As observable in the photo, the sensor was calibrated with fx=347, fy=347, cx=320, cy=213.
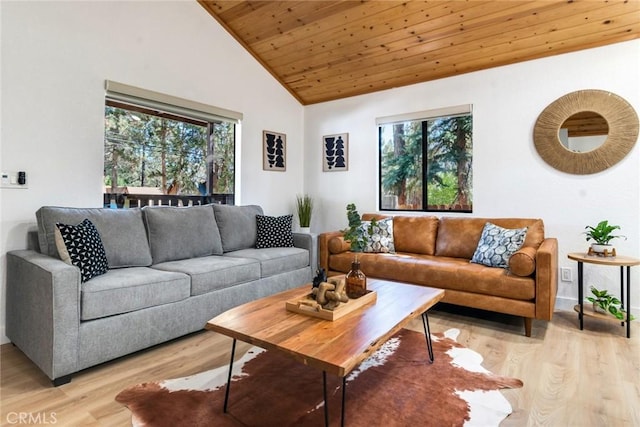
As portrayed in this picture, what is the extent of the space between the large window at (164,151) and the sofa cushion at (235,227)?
20.7 inches

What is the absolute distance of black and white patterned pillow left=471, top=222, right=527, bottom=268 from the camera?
2816 mm

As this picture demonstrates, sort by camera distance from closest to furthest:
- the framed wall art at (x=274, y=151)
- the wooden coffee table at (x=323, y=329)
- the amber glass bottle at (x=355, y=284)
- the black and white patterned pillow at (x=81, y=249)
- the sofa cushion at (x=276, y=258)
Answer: the wooden coffee table at (x=323, y=329) → the amber glass bottle at (x=355, y=284) → the black and white patterned pillow at (x=81, y=249) → the sofa cushion at (x=276, y=258) → the framed wall art at (x=274, y=151)

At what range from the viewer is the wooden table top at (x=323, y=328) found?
1301 mm

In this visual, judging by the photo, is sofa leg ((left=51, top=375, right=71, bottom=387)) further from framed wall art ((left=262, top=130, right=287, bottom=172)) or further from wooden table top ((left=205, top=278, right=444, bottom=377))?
framed wall art ((left=262, top=130, right=287, bottom=172))

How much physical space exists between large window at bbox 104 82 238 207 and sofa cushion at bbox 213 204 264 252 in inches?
20.7

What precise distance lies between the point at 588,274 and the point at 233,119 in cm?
387

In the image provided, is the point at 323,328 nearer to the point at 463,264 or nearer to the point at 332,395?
the point at 332,395

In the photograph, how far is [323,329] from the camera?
156 cm

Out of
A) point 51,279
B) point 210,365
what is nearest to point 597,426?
point 210,365

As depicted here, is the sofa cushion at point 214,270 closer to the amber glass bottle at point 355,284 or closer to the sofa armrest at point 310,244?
the sofa armrest at point 310,244

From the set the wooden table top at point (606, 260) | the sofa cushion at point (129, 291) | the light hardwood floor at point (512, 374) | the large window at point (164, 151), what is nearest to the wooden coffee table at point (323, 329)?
the light hardwood floor at point (512, 374)

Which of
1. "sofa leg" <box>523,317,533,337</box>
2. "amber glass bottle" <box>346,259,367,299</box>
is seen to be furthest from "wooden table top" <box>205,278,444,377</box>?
"sofa leg" <box>523,317,533,337</box>

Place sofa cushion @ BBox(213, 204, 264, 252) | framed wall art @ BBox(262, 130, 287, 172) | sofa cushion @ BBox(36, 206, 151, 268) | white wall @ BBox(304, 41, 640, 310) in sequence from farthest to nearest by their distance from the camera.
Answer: framed wall art @ BBox(262, 130, 287, 172)
sofa cushion @ BBox(213, 204, 264, 252)
white wall @ BBox(304, 41, 640, 310)
sofa cushion @ BBox(36, 206, 151, 268)

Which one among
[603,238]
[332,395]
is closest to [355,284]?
[332,395]
